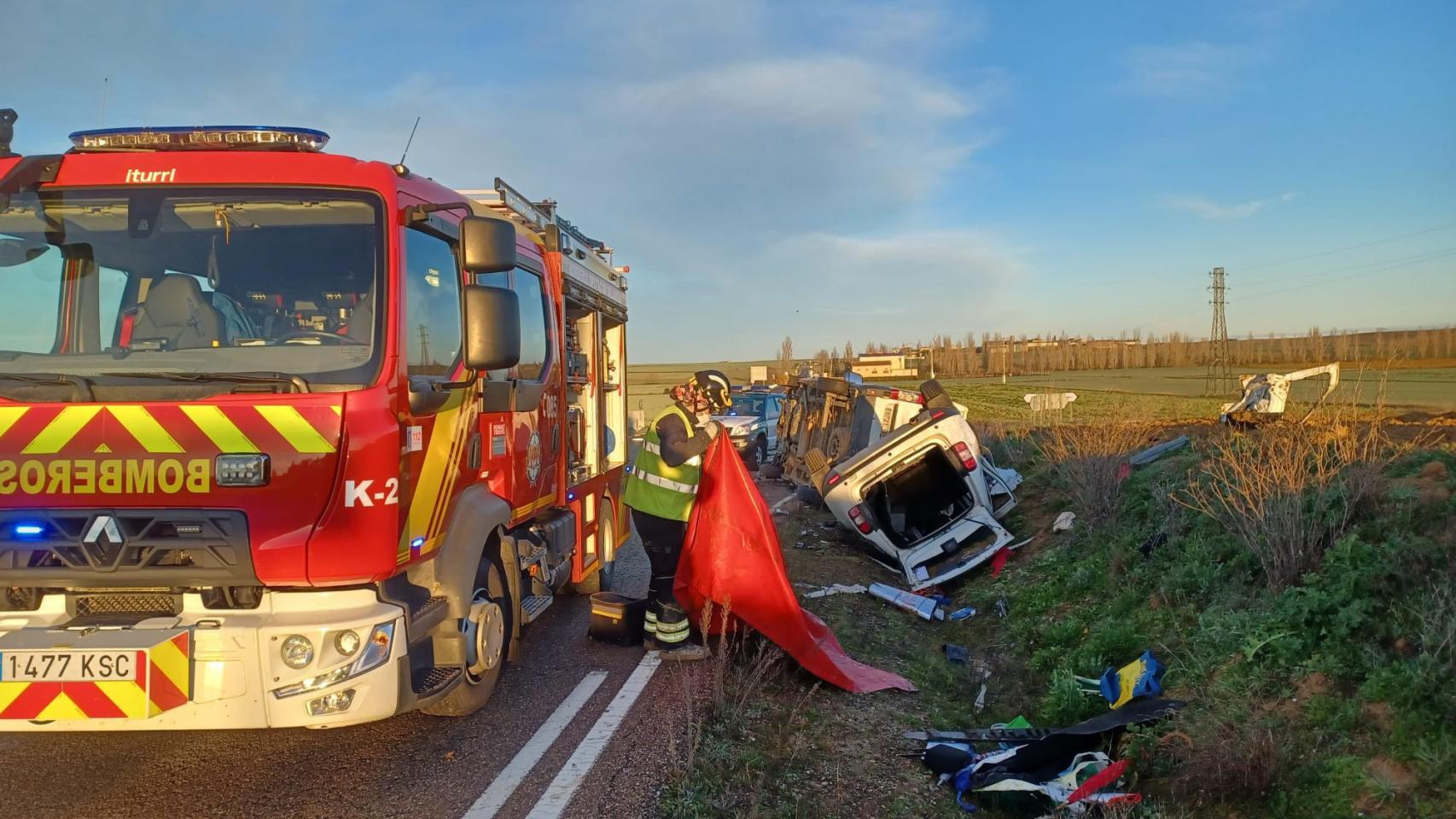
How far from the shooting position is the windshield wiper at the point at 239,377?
3455 mm

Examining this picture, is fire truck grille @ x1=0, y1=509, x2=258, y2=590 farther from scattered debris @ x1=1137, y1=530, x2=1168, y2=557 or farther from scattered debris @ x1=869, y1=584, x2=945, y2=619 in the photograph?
scattered debris @ x1=1137, y1=530, x2=1168, y2=557

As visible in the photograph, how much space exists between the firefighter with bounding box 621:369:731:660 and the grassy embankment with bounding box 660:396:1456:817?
0.47 meters

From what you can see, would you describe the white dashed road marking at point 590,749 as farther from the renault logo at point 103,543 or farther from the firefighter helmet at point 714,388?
the renault logo at point 103,543

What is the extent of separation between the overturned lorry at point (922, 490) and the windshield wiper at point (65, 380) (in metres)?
6.23

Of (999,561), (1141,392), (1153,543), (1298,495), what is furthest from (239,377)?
(1141,392)

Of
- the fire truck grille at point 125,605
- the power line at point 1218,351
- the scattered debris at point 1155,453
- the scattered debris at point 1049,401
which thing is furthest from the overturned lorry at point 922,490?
the power line at point 1218,351

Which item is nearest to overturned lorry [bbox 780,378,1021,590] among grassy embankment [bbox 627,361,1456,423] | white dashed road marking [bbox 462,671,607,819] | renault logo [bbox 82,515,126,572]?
grassy embankment [bbox 627,361,1456,423]

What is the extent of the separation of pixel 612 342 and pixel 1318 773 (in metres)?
6.14

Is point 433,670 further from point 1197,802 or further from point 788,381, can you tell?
point 788,381

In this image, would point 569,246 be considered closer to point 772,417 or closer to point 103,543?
point 103,543

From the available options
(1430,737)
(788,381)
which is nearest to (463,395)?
(1430,737)

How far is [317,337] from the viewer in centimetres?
370

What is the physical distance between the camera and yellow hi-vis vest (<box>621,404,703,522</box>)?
574 cm

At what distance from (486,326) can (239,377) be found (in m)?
1.00
